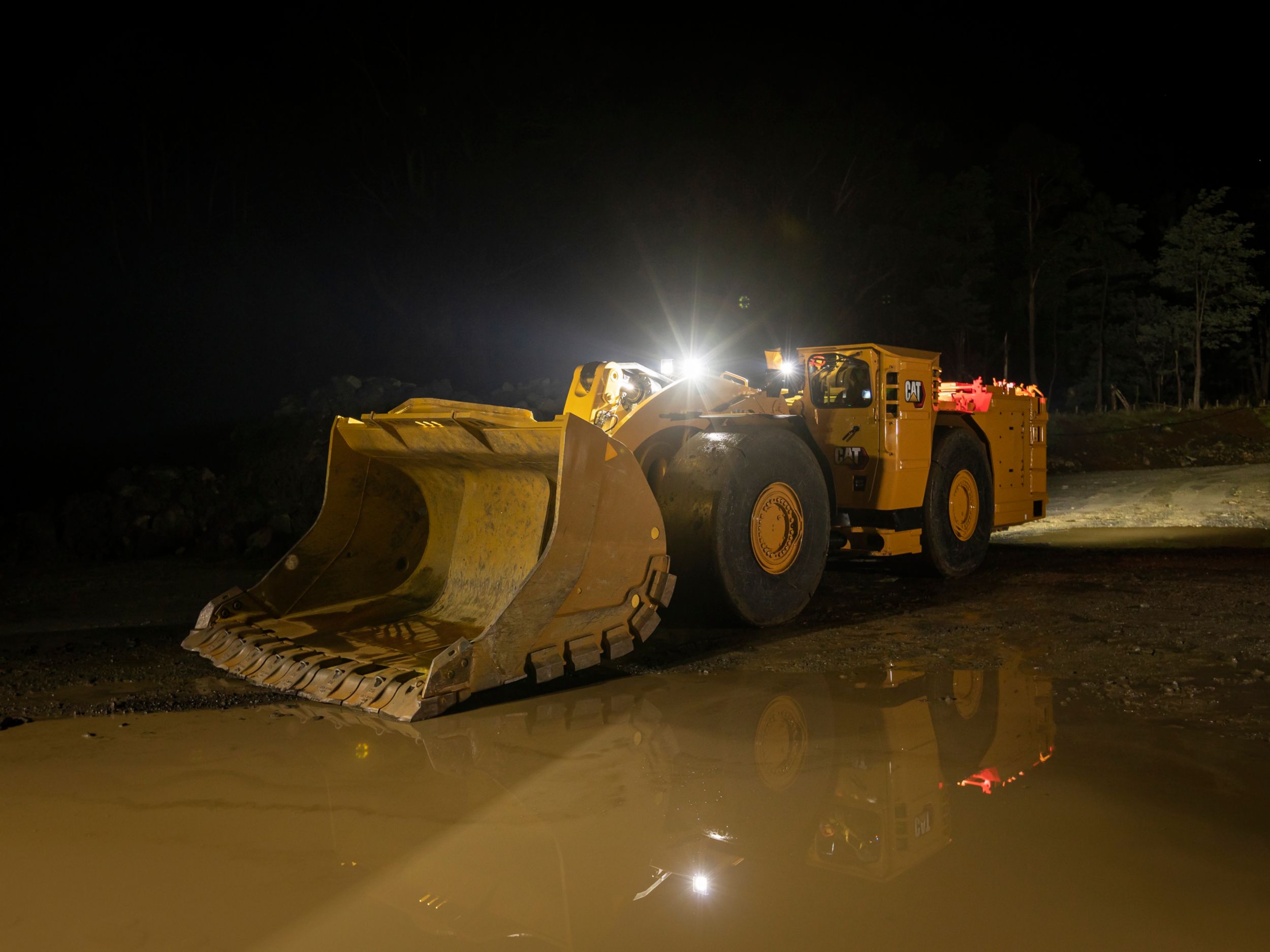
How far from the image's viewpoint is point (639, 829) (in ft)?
12.5

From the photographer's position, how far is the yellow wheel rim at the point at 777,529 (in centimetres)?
725

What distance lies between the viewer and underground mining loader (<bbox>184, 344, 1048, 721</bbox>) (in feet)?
18.1

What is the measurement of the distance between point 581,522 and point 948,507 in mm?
4987

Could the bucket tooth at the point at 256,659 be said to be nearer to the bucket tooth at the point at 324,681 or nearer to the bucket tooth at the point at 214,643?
the bucket tooth at the point at 214,643

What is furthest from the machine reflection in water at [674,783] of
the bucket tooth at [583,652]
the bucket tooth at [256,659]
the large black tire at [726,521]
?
the large black tire at [726,521]

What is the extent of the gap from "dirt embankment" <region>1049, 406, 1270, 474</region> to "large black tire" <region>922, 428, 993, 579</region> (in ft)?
49.3

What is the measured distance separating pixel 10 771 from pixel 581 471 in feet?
9.60

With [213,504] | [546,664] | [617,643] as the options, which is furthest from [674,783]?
[213,504]

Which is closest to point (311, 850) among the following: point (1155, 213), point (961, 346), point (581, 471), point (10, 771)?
point (10, 771)

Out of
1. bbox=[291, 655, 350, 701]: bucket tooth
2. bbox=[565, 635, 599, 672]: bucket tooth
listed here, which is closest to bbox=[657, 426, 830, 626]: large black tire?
bbox=[565, 635, 599, 672]: bucket tooth

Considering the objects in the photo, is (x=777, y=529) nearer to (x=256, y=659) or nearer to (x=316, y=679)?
(x=316, y=679)

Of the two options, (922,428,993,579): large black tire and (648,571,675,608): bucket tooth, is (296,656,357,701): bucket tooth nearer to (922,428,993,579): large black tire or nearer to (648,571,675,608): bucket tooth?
(648,571,675,608): bucket tooth

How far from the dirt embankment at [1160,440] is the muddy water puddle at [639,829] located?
20848mm

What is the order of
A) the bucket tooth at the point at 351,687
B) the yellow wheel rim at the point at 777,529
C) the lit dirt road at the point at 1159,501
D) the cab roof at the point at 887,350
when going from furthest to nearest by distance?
the lit dirt road at the point at 1159,501
the cab roof at the point at 887,350
the yellow wheel rim at the point at 777,529
the bucket tooth at the point at 351,687
